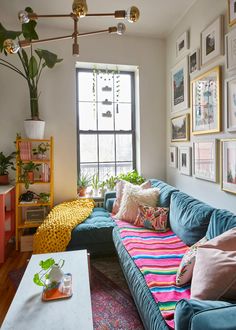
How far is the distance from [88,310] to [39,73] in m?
3.09

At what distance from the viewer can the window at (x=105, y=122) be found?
379 cm

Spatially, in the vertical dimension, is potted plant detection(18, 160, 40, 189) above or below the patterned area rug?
above

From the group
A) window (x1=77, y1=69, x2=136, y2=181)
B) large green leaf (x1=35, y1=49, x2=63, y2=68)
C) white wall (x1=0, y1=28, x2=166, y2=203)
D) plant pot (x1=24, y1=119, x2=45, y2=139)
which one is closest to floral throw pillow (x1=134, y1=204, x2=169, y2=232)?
white wall (x1=0, y1=28, x2=166, y2=203)

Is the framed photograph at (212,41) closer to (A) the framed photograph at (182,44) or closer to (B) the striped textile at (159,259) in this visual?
(A) the framed photograph at (182,44)

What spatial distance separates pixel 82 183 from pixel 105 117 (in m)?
1.15

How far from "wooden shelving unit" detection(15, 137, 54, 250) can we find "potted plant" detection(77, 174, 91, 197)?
1.53 feet

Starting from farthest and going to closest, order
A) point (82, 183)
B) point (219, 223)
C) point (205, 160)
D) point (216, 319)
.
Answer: point (82, 183)
point (205, 160)
point (219, 223)
point (216, 319)

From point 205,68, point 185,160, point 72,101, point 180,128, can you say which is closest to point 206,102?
point 205,68

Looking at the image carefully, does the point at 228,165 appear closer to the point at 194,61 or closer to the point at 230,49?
the point at 230,49

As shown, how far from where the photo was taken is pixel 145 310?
1379mm

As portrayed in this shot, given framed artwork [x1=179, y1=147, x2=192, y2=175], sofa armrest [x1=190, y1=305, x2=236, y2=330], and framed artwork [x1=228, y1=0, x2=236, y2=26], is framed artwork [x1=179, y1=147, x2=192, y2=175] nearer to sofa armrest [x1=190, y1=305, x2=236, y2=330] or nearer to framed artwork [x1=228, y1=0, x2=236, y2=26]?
framed artwork [x1=228, y1=0, x2=236, y2=26]

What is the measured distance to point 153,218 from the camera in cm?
255

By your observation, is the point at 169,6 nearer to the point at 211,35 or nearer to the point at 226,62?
the point at 211,35

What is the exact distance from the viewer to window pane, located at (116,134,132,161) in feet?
12.9
